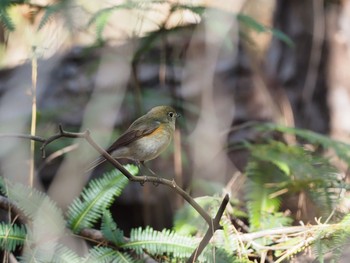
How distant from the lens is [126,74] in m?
3.99

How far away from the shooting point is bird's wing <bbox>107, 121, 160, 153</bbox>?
223 centimetres

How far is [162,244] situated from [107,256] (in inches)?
8.7

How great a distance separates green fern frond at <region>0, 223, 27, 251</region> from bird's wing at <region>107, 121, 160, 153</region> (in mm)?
475

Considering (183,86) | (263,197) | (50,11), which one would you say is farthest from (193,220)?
(183,86)

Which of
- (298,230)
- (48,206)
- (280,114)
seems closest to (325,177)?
(298,230)

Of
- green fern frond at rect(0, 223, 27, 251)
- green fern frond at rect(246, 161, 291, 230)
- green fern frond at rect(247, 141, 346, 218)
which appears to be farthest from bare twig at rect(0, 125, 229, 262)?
green fern frond at rect(247, 141, 346, 218)

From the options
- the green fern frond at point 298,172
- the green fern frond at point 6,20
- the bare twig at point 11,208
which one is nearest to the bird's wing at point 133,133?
the bare twig at point 11,208

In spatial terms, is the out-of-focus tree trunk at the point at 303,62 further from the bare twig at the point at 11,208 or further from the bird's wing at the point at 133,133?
the bare twig at the point at 11,208

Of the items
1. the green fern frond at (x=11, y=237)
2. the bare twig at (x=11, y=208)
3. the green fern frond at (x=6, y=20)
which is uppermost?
the green fern frond at (x=6, y=20)

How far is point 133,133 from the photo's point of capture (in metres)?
2.30

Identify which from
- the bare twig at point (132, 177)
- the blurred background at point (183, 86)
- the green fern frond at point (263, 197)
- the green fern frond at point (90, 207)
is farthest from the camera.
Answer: the blurred background at point (183, 86)

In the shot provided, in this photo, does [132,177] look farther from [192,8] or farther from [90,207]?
[192,8]

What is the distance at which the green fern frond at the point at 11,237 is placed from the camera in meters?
2.24

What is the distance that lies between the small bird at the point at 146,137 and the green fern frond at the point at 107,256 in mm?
375
